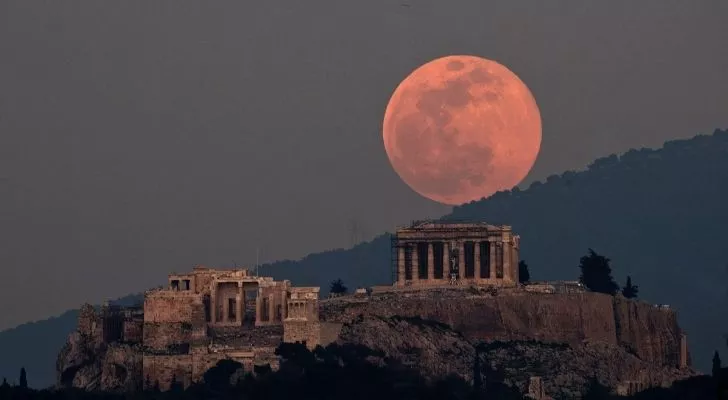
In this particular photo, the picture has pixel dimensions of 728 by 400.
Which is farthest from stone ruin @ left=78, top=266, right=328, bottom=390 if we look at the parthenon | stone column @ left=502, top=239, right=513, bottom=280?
stone column @ left=502, top=239, right=513, bottom=280

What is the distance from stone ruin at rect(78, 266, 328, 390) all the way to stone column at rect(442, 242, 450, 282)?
12.1 m

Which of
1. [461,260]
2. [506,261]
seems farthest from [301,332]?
[506,261]

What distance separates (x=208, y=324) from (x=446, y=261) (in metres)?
18.1

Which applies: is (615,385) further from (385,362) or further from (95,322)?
(95,322)

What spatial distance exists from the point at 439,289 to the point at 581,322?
27.7ft

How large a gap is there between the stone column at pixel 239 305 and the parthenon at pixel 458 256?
1391cm

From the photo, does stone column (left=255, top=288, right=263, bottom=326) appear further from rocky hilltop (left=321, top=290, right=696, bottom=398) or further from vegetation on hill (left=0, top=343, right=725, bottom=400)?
vegetation on hill (left=0, top=343, right=725, bottom=400)

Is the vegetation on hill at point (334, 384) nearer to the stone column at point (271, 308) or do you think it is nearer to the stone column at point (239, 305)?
the stone column at point (271, 308)

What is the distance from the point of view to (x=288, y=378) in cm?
17438

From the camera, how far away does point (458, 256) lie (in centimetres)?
19462

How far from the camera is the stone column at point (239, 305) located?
184 m

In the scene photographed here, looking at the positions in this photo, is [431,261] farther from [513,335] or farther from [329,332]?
[329,332]

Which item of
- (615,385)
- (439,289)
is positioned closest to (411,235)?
(439,289)

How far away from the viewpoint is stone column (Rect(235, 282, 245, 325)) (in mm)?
183625
